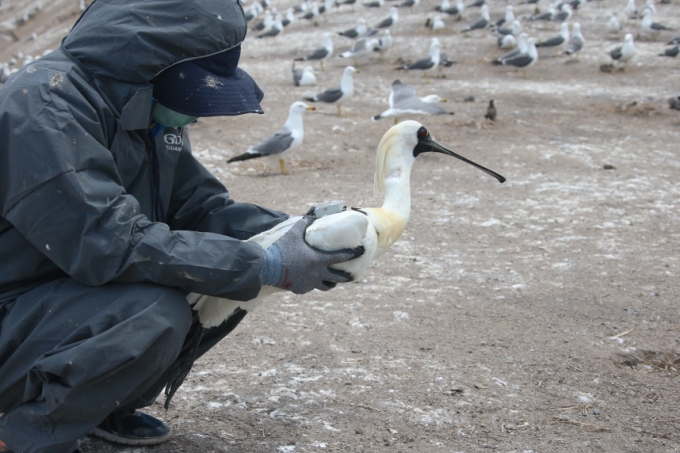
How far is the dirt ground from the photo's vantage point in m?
3.03

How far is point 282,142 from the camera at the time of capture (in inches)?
340

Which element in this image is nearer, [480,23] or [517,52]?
[517,52]

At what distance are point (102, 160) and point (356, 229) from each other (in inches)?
36.8

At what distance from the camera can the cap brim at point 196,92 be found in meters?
2.43

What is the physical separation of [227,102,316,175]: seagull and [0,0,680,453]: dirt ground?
215mm

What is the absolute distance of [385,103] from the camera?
40.6ft

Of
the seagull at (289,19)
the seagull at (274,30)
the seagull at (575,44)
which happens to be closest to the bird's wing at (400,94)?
the seagull at (575,44)

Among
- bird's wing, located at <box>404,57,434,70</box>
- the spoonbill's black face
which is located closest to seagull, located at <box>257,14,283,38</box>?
bird's wing, located at <box>404,57,434,70</box>

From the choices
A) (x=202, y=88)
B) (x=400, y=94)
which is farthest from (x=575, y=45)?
(x=202, y=88)

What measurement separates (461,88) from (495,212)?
7.39m

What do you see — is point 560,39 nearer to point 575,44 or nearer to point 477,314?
point 575,44

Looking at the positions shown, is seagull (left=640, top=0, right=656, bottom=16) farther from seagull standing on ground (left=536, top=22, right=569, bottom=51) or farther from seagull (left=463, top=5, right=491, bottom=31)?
seagull (left=463, top=5, right=491, bottom=31)

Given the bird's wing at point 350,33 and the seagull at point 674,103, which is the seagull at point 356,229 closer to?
the seagull at point 674,103

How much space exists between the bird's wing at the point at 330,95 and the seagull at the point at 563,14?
1022 cm
